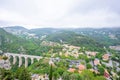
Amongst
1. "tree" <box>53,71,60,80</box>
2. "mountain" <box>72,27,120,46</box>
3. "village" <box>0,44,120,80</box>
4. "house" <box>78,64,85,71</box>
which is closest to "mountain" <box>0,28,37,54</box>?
"village" <box>0,44,120,80</box>

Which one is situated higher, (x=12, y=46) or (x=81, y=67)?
(x=81, y=67)

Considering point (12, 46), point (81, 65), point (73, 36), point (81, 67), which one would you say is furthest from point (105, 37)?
point (81, 67)

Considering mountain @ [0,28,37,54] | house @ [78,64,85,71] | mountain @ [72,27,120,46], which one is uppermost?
house @ [78,64,85,71]

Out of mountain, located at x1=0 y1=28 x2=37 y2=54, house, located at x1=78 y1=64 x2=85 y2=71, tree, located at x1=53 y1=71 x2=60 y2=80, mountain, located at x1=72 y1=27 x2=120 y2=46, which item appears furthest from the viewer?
mountain, located at x1=72 y1=27 x2=120 y2=46

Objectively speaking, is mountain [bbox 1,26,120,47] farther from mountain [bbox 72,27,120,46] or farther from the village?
the village

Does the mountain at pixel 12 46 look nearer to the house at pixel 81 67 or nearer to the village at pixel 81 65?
the village at pixel 81 65

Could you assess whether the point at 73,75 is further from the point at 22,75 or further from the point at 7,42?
the point at 7,42

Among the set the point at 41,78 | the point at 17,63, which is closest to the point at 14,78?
the point at 41,78

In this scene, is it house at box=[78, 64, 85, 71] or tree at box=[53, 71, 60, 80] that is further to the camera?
house at box=[78, 64, 85, 71]

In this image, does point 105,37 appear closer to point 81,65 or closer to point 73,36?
point 73,36

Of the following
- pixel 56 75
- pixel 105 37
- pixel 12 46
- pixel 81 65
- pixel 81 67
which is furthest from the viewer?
pixel 105 37

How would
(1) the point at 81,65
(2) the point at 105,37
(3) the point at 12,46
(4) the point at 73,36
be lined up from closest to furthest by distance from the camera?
1. (1) the point at 81,65
2. (3) the point at 12,46
3. (4) the point at 73,36
4. (2) the point at 105,37
